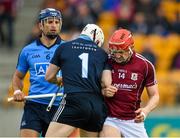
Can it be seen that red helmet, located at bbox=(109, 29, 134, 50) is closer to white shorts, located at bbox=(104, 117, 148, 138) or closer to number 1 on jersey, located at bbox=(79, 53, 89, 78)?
number 1 on jersey, located at bbox=(79, 53, 89, 78)

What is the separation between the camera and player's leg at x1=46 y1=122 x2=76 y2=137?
8.38 metres

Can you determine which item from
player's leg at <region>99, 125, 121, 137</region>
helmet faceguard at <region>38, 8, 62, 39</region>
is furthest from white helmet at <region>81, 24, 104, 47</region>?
player's leg at <region>99, 125, 121, 137</region>

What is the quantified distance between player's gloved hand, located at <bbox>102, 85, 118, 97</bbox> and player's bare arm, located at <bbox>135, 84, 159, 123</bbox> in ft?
1.20

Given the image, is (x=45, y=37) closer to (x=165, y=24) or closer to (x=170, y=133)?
(x=170, y=133)

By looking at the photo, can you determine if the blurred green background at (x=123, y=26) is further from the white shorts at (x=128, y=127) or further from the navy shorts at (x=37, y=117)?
the white shorts at (x=128, y=127)

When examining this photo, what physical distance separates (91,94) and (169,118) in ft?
18.6

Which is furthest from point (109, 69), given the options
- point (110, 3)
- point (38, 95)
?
point (110, 3)

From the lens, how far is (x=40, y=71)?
9.38m

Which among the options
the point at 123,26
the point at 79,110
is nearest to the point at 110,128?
the point at 79,110

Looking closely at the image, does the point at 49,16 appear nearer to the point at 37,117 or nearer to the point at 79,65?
the point at 79,65

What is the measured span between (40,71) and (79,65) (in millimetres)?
1015

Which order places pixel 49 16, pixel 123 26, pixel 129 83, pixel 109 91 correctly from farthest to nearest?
pixel 123 26, pixel 49 16, pixel 129 83, pixel 109 91

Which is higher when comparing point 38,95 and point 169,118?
point 38,95

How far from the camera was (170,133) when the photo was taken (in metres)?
13.8
